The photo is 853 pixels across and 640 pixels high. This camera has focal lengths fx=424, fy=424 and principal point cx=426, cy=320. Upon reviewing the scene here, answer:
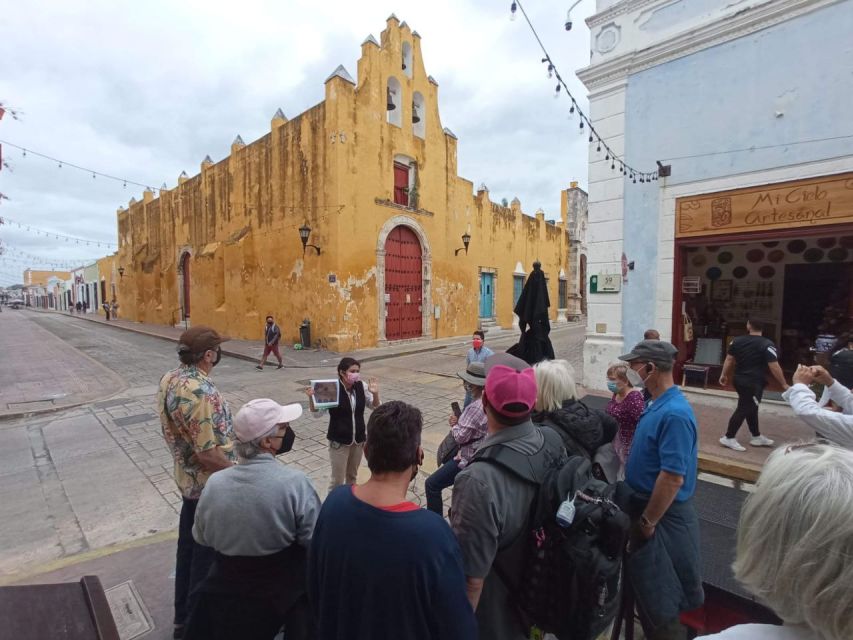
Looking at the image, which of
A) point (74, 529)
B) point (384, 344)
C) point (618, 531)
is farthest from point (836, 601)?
point (384, 344)

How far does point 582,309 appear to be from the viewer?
29328 millimetres

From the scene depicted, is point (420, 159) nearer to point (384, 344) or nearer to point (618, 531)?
point (384, 344)

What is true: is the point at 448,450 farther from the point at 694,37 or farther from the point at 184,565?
the point at 694,37

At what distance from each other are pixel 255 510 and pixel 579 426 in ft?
5.51

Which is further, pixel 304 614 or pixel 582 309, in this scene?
pixel 582 309

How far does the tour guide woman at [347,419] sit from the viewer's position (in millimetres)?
3646

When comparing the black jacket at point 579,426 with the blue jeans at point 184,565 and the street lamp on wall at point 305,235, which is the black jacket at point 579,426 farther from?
the street lamp on wall at point 305,235

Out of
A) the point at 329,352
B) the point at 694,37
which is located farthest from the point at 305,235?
the point at 694,37

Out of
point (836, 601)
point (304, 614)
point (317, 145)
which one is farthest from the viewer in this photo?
point (317, 145)

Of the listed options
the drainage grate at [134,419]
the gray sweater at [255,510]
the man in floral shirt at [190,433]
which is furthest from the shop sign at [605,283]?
the drainage grate at [134,419]

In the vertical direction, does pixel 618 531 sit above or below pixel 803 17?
below

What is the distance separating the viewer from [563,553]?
1.56 meters

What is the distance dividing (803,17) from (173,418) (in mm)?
8840

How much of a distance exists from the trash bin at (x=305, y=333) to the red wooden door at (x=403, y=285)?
8.86 ft
